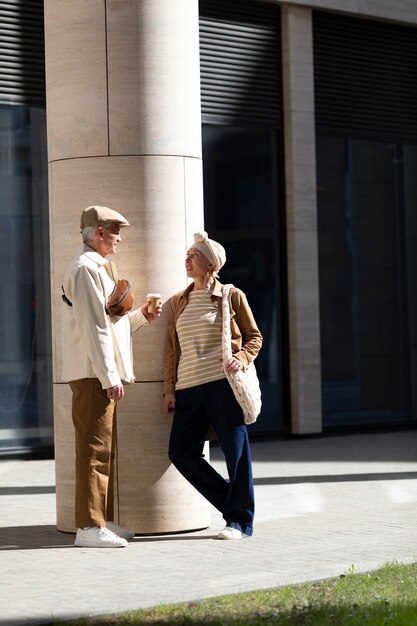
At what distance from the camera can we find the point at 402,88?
1906 cm

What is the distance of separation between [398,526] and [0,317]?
7.25 m

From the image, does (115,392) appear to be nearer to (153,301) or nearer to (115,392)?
(115,392)

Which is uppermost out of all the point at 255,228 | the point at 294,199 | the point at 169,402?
the point at 294,199

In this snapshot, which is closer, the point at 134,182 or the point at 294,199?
the point at 134,182

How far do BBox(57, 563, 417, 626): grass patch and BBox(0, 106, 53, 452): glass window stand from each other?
28.7 feet

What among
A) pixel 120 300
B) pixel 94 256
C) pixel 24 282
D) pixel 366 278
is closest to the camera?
pixel 120 300

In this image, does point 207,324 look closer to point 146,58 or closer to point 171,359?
point 171,359

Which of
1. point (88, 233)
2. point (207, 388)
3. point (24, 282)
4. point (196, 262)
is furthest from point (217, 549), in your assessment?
point (24, 282)

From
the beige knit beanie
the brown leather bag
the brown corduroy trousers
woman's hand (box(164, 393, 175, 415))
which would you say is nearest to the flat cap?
the brown leather bag

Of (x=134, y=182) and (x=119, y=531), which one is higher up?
(x=134, y=182)

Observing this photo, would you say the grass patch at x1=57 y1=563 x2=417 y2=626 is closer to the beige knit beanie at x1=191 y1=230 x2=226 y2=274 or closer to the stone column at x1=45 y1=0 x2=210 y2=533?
the stone column at x1=45 y1=0 x2=210 y2=533

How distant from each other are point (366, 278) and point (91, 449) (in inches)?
414

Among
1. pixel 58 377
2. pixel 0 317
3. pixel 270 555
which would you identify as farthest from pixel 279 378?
pixel 270 555

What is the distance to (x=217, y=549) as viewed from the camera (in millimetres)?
8695
